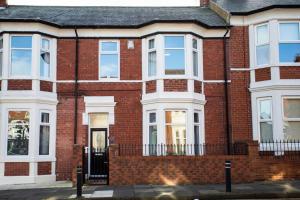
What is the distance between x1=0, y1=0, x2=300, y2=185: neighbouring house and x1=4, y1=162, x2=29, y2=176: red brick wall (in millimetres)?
43

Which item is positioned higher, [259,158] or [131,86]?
[131,86]

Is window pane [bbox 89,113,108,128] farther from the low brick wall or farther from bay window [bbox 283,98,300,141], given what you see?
bay window [bbox 283,98,300,141]

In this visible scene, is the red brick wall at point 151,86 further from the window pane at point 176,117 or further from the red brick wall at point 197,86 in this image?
the red brick wall at point 197,86

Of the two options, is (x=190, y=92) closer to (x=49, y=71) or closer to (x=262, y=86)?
(x=262, y=86)

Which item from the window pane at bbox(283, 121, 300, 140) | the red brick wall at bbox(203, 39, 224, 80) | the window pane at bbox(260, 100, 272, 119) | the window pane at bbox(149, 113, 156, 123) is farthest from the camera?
the red brick wall at bbox(203, 39, 224, 80)

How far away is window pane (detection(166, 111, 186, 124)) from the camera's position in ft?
57.3

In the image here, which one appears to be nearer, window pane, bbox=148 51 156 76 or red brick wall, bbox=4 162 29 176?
red brick wall, bbox=4 162 29 176

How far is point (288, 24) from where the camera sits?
17.7 m

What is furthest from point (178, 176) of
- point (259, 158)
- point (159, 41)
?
point (159, 41)

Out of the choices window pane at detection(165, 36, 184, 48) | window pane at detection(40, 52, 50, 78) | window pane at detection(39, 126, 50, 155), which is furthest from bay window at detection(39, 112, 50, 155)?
window pane at detection(165, 36, 184, 48)

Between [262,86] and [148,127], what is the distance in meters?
5.52

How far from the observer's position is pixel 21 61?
692 inches

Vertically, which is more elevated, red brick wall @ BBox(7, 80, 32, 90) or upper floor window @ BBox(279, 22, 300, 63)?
upper floor window @ BBox(279, 22, 300, 63)

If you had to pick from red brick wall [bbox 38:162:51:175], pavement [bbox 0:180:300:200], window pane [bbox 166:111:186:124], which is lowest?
pavement [bbox 0:180:300:200]
